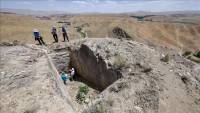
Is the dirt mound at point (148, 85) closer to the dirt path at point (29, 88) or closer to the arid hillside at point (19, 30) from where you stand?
the dirt path at point (29, 88)

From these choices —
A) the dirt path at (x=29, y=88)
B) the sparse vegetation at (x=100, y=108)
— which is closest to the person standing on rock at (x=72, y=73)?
the dirt path at (x=29, y=88)

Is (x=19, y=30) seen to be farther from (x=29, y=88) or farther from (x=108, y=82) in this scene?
(x=29, y=88)

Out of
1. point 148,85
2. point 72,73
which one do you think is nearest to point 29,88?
point 148,85

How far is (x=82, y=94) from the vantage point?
10.6 metres

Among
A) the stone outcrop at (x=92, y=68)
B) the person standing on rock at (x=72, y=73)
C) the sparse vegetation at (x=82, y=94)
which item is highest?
the stone outcrop at (x=92, y=68)

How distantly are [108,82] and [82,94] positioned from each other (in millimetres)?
1438

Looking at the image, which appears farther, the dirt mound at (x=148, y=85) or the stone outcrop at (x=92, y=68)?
the stone outcrop at (x=92, y=68)

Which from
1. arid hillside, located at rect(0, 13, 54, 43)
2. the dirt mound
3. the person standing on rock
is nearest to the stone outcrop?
the dirt mound

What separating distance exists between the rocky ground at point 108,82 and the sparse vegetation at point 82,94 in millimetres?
260

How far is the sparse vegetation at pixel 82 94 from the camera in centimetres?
1004

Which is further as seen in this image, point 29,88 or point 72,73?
point 72,73

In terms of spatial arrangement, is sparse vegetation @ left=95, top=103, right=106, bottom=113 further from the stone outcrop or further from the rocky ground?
the stone outcrop

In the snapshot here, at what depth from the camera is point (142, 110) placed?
21.7ft

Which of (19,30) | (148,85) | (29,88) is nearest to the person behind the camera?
(148,85)
